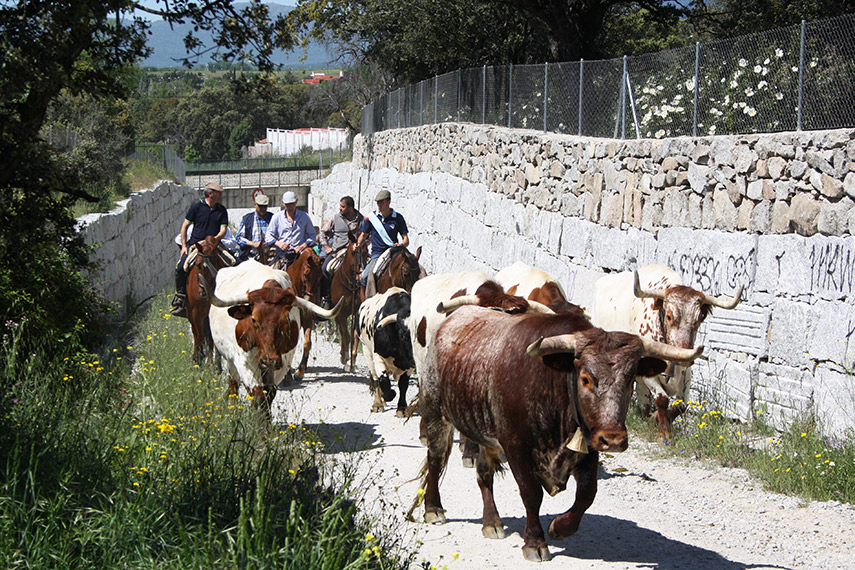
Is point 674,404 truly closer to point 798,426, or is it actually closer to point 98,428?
point 798,426

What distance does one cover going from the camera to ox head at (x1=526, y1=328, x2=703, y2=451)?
5.48 metres

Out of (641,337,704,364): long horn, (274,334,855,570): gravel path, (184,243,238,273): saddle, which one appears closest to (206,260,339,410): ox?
(274,334,855,570): gravel path

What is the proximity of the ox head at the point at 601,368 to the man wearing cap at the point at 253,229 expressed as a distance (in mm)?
10180

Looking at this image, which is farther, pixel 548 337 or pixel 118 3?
pixel 118 3

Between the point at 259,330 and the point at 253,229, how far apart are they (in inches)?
252

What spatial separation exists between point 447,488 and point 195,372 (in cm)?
375

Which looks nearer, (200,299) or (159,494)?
(159,494)

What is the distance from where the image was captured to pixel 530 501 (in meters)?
6.20

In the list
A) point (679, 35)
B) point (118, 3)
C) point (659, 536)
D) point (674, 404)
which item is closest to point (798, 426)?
point (674, 404)

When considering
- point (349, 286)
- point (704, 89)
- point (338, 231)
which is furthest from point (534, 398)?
point (338, 231)

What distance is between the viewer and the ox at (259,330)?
935 cm

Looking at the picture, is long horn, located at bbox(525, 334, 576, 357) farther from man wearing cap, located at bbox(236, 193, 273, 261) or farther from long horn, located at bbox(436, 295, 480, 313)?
man wearing cap, located at bbox(236, 193, 273, 261)

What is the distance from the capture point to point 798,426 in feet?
29.7

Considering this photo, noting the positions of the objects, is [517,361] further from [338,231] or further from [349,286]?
[338,231]
